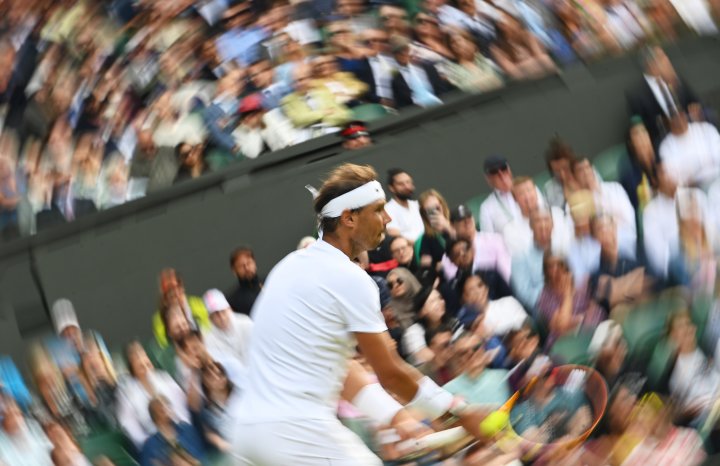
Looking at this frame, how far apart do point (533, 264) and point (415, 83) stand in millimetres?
1617

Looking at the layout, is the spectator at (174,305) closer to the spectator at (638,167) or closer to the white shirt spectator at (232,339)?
the white shirt spectator at (232,339)

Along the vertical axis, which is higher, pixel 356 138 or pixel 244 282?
pixel 356 138

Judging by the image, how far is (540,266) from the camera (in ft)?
21.5

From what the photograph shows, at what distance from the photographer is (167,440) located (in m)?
6.18

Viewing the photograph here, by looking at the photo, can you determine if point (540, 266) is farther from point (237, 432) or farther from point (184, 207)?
point (237, 432)

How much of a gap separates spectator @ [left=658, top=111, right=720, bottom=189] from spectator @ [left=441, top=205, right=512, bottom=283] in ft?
3.53

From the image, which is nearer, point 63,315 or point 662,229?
point 662,229

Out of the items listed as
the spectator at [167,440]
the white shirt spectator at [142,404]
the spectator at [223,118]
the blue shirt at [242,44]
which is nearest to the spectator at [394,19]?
the blue shirt at [242,44]

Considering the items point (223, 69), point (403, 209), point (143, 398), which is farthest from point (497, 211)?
point (143, 398)

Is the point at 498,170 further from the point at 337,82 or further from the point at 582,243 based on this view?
the point at 337,82

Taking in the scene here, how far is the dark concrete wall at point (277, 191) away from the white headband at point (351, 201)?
3.74 metres

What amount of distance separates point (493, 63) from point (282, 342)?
4.64 m

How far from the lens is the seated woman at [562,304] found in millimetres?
6297

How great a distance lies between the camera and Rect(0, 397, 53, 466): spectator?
607cm
